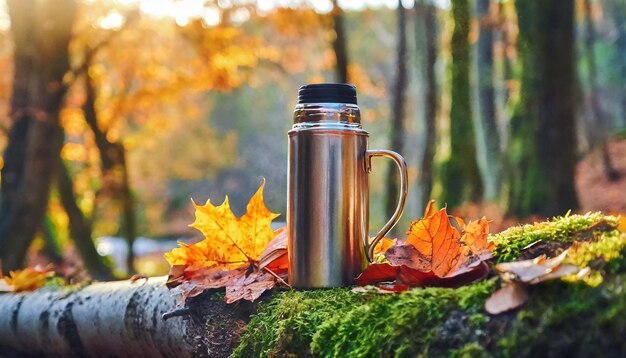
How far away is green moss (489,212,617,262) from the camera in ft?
5.13

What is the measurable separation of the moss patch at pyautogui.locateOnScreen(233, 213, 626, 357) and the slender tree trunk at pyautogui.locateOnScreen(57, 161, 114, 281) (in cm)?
751

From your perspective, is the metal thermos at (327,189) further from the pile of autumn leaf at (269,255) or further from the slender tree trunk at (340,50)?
the slender tree trunk at (340,50)

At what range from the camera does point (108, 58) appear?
1392 centimetres

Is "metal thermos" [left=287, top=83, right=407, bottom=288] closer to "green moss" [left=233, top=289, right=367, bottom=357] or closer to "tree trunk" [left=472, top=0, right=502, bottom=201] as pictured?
"green moss" [left=233, top=289, right=367, bottom=357]

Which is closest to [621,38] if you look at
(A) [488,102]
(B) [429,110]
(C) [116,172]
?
(A) [488,102]

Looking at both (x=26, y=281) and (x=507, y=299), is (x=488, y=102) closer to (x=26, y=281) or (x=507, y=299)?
(x=26, y=281)

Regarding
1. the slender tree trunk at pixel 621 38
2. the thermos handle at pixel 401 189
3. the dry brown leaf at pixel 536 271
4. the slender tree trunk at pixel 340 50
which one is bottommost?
the dry brown leaf at pixel 536 271

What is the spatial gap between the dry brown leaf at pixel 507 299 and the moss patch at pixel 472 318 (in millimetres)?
14

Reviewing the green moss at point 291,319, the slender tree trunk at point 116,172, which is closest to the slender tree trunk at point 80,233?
the slender tree trunk at point 116,172

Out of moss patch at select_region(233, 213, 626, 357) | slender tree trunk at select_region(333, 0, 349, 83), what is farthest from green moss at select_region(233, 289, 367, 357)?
slender tree trunk at select_region(333, 0, 349, 83)

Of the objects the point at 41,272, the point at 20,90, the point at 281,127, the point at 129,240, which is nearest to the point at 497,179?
the point at 129,240

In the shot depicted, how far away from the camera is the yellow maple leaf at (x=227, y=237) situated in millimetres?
1851

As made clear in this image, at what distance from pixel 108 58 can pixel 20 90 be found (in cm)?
831

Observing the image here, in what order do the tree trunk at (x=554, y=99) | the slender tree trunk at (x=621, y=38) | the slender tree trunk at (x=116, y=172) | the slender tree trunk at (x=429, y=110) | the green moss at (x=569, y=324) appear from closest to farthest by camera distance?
the green moss at (x=569, y=324) < the tree trunk at (x=554, y=99) < the slender tree trunk at (x=429, y=110) < the slender tree trunk at (x=116, y=172) < the slender tree trunk at (x=621, y=38)
